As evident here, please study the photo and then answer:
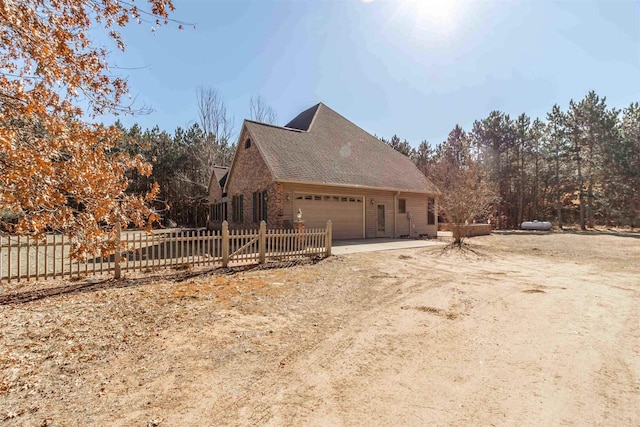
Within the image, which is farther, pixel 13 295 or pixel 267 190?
pixel 267 190

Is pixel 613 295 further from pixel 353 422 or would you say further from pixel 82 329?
pixel 82 329

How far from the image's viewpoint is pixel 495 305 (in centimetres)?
548

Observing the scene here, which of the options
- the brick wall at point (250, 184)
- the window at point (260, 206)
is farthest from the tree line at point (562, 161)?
the window at point (260, 206)

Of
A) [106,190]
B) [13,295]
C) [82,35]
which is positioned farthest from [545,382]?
[13,295]

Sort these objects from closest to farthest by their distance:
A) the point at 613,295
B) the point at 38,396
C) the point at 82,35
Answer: the point at 38,396
the point at 82,35
the point at 613,295

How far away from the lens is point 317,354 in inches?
140

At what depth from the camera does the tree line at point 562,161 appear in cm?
2697

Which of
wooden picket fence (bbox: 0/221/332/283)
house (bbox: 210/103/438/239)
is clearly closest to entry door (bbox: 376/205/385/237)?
house (bbox: 210/103/438/239)

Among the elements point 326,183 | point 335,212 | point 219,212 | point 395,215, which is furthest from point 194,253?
point 219,212

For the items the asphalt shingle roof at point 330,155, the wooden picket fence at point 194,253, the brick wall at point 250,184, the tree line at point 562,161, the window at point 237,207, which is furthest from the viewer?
the tree line at point 562,161

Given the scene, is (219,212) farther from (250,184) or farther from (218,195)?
(250,184)

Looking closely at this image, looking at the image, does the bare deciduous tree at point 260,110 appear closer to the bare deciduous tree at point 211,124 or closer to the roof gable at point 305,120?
the bare deciduous tree at point 211,124

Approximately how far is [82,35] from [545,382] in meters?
6.55

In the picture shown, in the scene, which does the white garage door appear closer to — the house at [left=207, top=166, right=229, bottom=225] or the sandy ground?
the sandy ground
